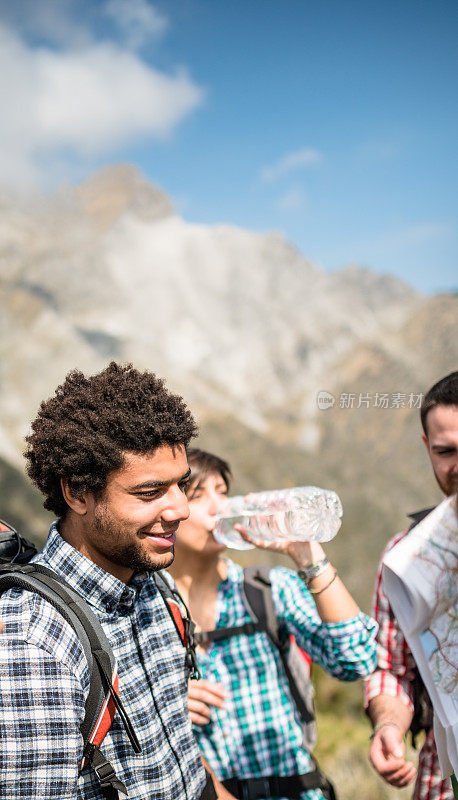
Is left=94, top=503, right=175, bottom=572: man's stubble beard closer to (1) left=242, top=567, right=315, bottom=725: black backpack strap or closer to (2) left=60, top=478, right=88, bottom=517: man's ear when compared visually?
(2) left=60, top=478, right=88, bottom=517: man's ear

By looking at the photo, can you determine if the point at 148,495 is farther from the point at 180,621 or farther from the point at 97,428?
the point at 180,621

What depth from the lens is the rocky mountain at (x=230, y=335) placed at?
44.6 feet

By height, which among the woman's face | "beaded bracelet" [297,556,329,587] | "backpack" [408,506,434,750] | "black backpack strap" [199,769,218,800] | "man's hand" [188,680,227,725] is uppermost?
the woman's face

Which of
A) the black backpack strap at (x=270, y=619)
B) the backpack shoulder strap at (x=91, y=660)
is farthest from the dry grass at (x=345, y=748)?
the backpack shoulder strap at (x=91, y=660)

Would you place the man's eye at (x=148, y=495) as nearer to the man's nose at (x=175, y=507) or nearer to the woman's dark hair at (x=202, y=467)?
the man's nose at (x=175, y=507)

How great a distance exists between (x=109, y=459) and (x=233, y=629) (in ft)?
3.19

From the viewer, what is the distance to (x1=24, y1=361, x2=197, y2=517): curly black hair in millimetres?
1452

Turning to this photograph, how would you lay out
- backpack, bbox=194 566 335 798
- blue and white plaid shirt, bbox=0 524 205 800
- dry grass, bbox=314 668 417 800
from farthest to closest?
dry grass, bbox=314 668 417 800
backpack, bbox=194 566 335 798
blue and white plaid shirt, bbox=0 524 205 800

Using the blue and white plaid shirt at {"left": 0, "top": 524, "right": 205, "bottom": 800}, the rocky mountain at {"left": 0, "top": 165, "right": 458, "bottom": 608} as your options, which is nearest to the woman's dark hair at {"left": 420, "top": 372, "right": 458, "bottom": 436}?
the blue and white plaid shirt at {"left": 0, "top": 524, "right": 205, "bottom": 800}

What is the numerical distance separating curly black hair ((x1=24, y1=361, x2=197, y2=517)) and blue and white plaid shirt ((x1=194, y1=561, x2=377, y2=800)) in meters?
0.84

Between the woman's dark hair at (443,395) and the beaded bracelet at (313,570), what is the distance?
2.03ft

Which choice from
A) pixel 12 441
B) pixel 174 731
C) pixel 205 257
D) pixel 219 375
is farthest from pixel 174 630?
pixel 205 257

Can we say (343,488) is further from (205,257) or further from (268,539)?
(268,539)

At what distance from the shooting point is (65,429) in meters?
1.49
